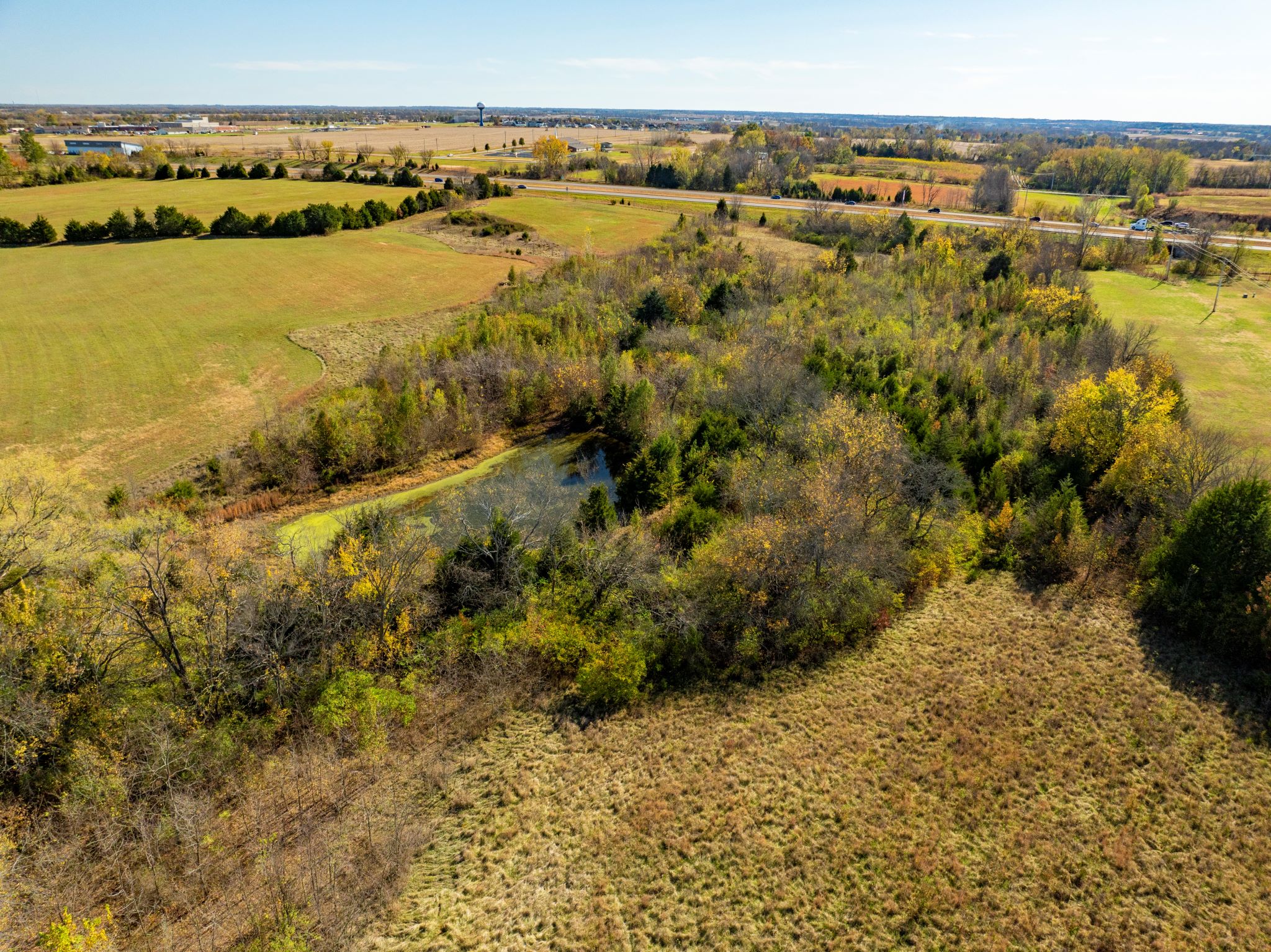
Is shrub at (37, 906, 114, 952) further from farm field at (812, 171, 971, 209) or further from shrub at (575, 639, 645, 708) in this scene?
farm field at (812, 171, 971, 209)

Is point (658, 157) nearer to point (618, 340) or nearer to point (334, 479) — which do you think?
point (618, 340)

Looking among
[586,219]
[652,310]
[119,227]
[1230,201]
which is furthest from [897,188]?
[119,227]

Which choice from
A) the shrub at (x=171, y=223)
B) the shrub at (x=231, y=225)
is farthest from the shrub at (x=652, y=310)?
the shrub at (x=171, y=223)

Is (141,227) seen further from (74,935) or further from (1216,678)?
(1216,678)

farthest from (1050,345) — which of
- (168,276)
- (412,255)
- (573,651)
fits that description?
(168,276)

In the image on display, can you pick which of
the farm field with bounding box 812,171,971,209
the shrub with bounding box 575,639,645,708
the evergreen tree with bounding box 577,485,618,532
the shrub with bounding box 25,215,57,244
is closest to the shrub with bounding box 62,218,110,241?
the shrub with bounding box 25,215,57,244

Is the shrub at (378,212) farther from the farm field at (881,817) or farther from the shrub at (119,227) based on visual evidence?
the farm field at (881,817)
